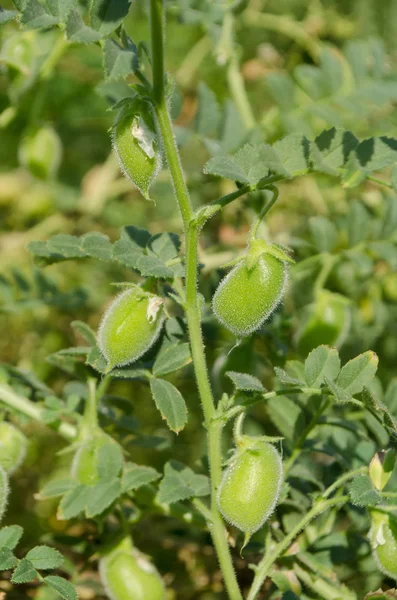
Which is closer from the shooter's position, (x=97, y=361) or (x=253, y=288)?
(x=253, y=288)

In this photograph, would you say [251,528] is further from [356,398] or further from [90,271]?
[90,271]

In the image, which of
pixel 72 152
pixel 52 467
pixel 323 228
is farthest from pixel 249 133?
pixel 72 152

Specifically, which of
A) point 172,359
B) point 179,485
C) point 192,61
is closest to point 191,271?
point 172,359

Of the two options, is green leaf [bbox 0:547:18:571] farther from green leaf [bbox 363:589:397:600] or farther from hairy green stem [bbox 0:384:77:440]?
green leaf [bbox 363:589:397:600]

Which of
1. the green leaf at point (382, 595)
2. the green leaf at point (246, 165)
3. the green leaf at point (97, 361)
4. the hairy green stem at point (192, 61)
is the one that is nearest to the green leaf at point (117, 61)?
the green leaf at point (246, 165)

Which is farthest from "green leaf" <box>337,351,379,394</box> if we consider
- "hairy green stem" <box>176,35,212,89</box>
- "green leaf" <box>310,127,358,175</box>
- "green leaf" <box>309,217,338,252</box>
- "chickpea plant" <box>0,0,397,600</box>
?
"hairy green stem" <box>176,35,212,89</box>

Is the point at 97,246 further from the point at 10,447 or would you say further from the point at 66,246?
the point at 10,447

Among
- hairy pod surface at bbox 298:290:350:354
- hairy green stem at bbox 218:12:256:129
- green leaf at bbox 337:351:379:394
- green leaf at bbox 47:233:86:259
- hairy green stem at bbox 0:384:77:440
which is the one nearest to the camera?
green leaf at bbox 337:351:379:394

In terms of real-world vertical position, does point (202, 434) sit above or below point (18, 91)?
below
